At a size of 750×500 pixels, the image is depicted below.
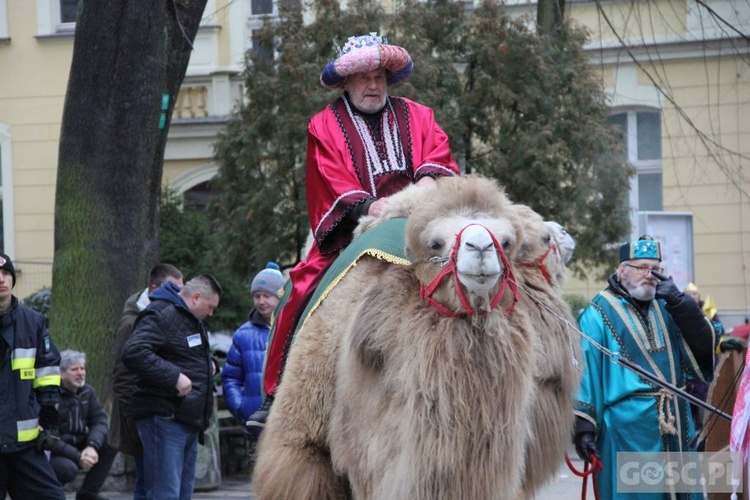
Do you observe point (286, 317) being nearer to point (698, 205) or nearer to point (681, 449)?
point (681, 449)

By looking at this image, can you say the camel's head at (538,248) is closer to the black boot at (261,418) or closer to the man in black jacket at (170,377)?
the black boot at (261,418)

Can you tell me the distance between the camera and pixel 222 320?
19.6 metres

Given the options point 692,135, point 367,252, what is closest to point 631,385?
point 367,252

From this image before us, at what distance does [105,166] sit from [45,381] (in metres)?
3.88

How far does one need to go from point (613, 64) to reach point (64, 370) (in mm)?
14025

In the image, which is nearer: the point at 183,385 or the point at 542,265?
the point at 542,265

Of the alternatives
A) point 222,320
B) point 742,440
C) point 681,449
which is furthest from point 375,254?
point 222,320

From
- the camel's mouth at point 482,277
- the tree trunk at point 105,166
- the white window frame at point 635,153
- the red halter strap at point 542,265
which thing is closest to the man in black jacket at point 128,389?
the tree trunk at point 105,166

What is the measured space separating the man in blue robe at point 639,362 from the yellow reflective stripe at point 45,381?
362 cm

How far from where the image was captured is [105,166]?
1207cm

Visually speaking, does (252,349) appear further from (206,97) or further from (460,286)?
(206,97)

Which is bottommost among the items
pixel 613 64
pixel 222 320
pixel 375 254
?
pixel 222 320

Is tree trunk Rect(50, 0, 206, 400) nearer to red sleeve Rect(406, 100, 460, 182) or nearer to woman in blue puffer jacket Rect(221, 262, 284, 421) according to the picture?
woman in blue puffer jacket Rect(221, 262, 284, 421)

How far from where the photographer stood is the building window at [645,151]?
22891 mm
